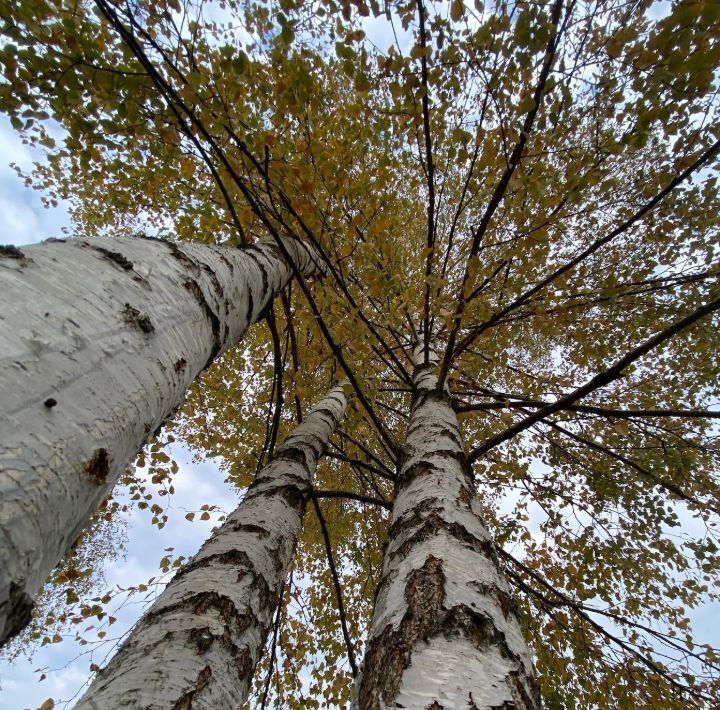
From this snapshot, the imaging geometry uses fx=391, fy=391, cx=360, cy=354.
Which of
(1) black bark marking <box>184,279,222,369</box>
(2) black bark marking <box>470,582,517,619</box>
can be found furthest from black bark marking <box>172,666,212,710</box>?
(1) black bark marking <box>184,279,222,369</box>

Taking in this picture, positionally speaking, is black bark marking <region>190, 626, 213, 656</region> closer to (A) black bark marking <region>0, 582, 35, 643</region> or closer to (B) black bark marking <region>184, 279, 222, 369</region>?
(A) black bark marking <region>0, 582, 35, 643</region>

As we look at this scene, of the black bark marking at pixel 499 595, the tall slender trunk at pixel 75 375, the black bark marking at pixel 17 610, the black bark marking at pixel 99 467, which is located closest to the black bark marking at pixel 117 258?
the tall slender trunk at pixel 75 375

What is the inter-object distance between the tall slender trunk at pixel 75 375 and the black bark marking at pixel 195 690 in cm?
81

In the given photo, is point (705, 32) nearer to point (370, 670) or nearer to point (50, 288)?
point (50, 288)

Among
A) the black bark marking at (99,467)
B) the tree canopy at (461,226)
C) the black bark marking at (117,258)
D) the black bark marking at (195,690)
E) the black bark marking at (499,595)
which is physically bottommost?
the black bark marking at (195,690)

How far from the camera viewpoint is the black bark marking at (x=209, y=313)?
160 cm

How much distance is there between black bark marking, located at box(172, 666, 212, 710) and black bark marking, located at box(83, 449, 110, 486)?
0.92m

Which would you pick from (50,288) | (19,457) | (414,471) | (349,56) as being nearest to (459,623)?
(414,471)

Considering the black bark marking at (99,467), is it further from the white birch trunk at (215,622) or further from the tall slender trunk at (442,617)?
the tall slender trunk at (442,617)

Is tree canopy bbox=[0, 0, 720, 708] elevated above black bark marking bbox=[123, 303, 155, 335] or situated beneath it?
elevated above

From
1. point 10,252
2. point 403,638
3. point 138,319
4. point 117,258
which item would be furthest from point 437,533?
point 10,252

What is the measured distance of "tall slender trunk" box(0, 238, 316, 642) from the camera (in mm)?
766

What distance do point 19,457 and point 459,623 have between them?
126 cm

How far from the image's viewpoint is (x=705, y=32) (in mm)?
1858
